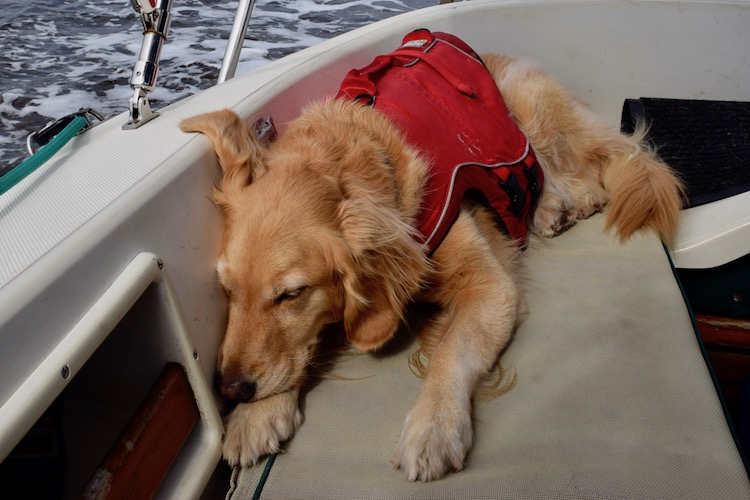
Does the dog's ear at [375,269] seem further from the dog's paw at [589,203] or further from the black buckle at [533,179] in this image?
the dog's paw at [589,203]

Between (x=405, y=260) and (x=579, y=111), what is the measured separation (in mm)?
1550

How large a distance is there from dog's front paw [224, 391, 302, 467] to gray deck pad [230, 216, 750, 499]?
3cm

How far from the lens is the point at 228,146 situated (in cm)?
168

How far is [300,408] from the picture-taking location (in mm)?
1656

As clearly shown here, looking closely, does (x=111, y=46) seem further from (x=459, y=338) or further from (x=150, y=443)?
(x=150, y=443)

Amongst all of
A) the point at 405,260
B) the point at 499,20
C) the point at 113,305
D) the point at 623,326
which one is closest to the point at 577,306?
the point at 623,326

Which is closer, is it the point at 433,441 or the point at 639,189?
the point at 433,441

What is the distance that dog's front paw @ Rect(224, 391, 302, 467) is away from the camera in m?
1.42

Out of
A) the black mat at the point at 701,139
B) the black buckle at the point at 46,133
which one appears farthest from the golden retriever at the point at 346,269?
the black buckle at the point at 46,133

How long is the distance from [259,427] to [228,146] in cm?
78

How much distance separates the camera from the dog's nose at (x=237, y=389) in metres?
1.53

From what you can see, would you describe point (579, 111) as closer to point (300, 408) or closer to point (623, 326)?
point (623, 326)

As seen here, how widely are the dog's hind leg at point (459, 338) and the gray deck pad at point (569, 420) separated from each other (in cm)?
5

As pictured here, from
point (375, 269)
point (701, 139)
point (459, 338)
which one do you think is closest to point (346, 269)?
point (375, 269)
